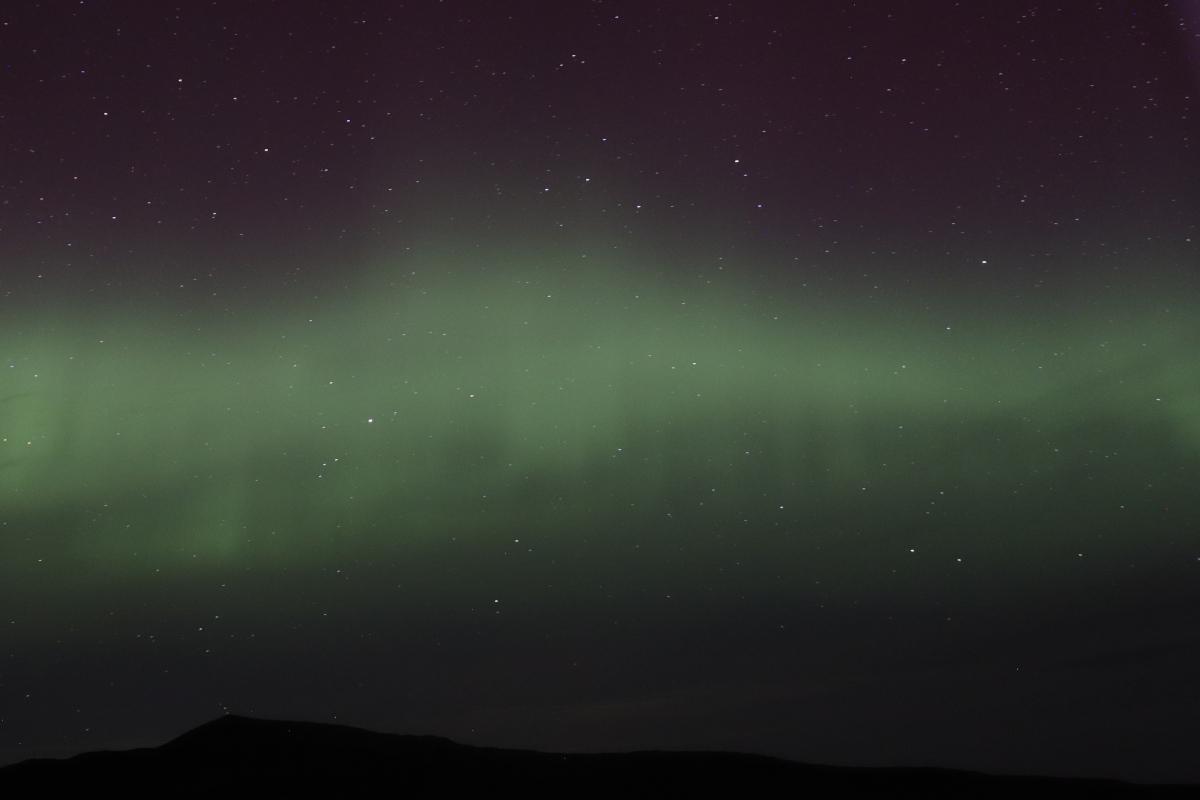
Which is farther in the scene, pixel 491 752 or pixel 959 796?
pixel 491 752

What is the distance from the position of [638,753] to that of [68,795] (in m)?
15.8

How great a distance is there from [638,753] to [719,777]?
11.5ft

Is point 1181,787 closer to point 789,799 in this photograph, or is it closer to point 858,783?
point 858,783

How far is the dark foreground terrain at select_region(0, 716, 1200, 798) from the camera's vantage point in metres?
26.2

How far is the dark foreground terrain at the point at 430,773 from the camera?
26.2 m

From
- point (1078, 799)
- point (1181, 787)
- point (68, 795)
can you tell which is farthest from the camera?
point (1181, 787)

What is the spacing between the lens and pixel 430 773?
28344mm

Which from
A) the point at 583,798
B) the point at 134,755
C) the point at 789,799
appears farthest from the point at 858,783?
the point at 134,755

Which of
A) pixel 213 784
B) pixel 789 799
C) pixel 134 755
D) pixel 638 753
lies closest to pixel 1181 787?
pixel 789 799

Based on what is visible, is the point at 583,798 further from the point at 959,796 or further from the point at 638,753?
the point at 959,796

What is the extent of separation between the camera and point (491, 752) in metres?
31.8

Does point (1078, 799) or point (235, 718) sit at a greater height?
point (235, 718)

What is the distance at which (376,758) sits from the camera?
1129 inches

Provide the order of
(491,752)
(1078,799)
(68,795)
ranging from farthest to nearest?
(491,752) → (1078,799) → (68,795)
